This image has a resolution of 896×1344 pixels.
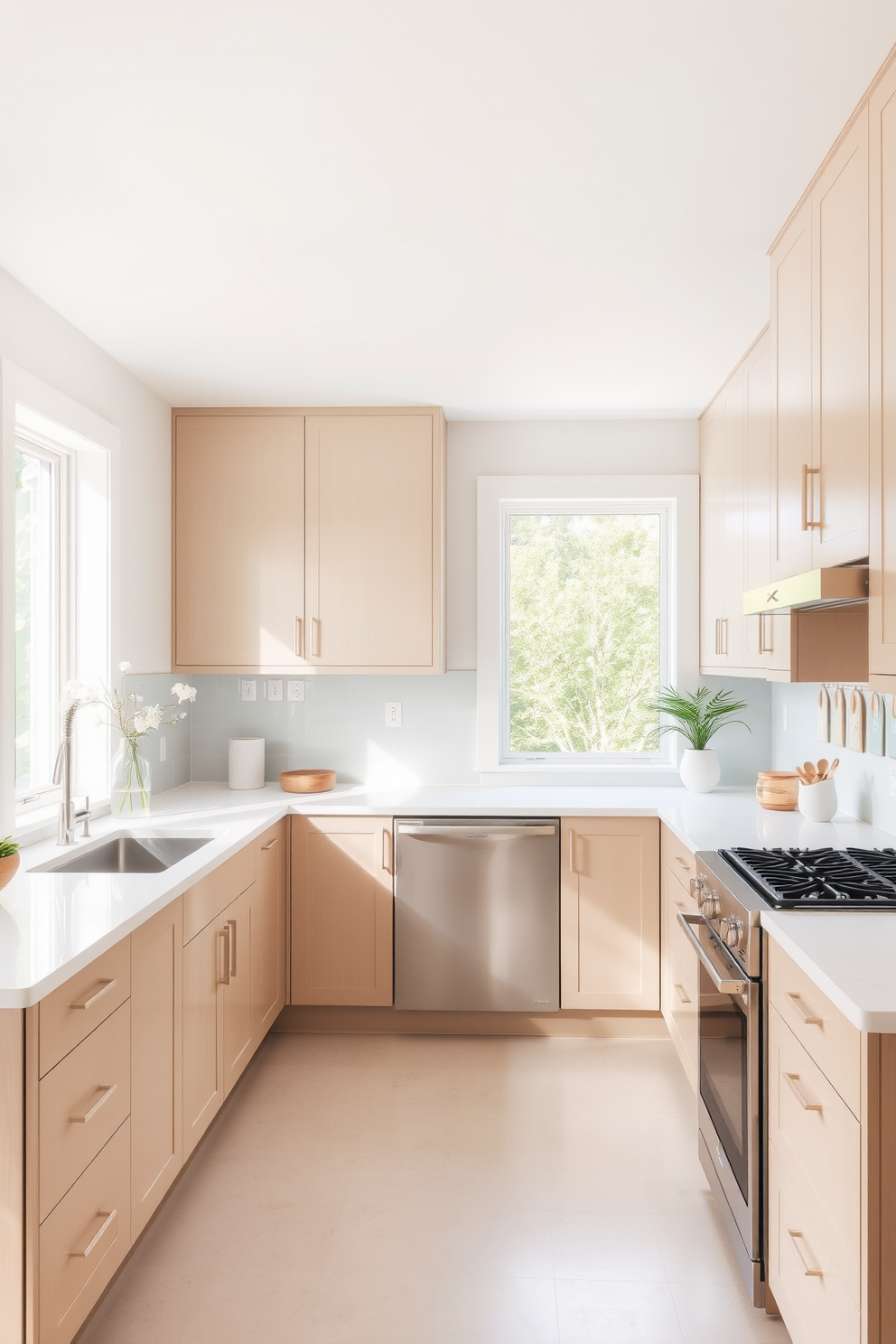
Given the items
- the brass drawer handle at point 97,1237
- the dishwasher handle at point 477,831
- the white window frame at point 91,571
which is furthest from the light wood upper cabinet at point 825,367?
the white window frame at point 91,571

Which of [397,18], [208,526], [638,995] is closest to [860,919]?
[638,995]

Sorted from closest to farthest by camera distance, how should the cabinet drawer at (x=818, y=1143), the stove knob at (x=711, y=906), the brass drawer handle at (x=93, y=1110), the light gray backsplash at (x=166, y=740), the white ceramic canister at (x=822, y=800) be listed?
the cabinet drawer at (x=818, y=1143), the brass drawer handle at (x=93, y=1110), the stove knob at (x=711, y=906), the white ceramic canister at (x=822, y=800), the light gray backsplash at (x=166, y=740)

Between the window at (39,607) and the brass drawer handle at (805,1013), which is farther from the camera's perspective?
the window at (39,607)

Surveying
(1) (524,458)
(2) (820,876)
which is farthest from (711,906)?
(1) (524,458)

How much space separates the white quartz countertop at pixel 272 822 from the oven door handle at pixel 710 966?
195 mm

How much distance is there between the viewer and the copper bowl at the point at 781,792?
307 centimetres

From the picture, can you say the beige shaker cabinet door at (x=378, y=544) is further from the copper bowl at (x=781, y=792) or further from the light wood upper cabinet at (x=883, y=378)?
the light wood upper cabinet at (x=883, y=378)

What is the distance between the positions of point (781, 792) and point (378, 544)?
1.81 m

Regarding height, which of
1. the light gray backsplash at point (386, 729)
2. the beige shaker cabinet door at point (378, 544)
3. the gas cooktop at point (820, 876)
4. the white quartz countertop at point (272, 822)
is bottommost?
the white quartz countertop at point (272, 822)

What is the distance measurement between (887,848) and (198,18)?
245cm

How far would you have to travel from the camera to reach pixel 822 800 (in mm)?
2816

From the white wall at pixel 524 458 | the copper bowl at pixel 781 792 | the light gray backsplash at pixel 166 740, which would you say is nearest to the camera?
the copper bowl at pixel 781 792

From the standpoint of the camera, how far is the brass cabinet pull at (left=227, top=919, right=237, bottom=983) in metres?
2.56

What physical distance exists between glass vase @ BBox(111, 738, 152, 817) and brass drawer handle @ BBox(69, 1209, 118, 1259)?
4.61 ft
